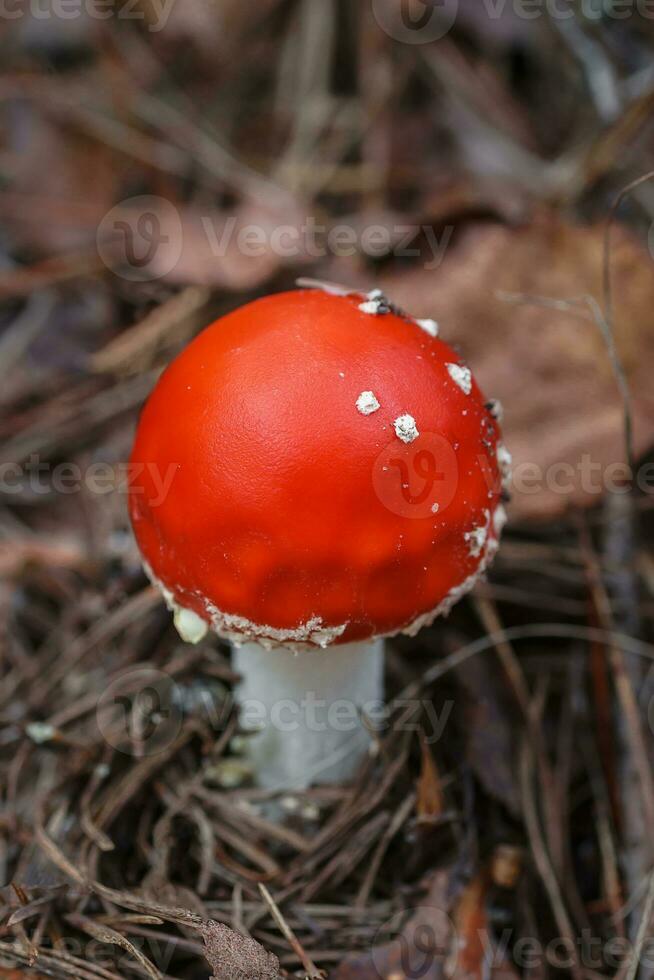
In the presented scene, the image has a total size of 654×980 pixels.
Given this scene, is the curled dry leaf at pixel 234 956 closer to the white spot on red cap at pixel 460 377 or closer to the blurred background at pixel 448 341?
the blurred background at pixel 448 341

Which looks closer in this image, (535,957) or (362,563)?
(362,563)

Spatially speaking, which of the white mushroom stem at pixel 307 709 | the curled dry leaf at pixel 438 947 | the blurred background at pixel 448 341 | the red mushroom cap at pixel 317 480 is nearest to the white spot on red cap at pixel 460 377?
the red mushroom cap at pixel 317 480

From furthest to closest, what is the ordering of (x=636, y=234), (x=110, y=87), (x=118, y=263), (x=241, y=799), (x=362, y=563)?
1. (x=110, y=87)
2. (x=118, y=263)
3. (x=636, y=234)
4. (x=241, y=799)
5. (x=362, y=563)

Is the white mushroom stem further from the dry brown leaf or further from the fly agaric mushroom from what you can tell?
the fly agaric mushroom

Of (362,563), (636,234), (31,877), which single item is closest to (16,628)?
(31,877)

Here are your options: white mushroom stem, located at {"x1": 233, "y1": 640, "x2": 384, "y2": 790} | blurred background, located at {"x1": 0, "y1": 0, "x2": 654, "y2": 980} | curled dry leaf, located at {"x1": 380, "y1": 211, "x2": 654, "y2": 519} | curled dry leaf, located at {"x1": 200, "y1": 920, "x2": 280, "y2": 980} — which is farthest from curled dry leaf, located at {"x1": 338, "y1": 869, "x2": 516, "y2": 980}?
curled dry leaf, located at {"x1": 380, "y1": 211, "x2": 654, "y2": 519}

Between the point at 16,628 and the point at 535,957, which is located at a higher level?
the point at 16,628

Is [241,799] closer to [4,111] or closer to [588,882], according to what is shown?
[588,882]

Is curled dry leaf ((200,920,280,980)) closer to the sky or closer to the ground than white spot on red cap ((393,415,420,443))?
closer to the ground
